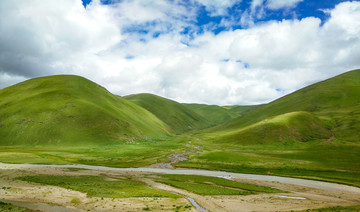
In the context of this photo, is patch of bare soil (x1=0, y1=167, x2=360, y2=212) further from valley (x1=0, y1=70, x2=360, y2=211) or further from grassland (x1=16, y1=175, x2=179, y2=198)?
grassland (x1=16, y1=175, x2=179, y2=198)

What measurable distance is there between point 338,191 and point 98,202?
49546 mm

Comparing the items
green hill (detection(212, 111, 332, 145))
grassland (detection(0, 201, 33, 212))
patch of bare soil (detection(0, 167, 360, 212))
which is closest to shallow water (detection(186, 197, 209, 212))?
patch of bare soil (detection(0, 167, 360, 212))

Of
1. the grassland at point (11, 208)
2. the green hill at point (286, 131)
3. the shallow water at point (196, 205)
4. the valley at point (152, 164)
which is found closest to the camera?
the grassland at point (11, 208)

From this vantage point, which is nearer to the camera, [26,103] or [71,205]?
[71,205]

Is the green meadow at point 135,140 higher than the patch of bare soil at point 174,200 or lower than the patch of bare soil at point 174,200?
higher

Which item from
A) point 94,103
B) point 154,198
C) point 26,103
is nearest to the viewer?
point 154,198

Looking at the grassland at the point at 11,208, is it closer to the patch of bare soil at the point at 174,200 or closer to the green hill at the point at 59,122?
the patch of bare soil at the point at 174,200

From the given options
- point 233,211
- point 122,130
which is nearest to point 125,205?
point 233,211

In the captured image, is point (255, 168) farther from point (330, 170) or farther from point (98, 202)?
point (98, 202)

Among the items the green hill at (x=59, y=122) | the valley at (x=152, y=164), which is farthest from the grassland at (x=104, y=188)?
the green hill at (x=59, y=122)

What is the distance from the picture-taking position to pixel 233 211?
34.2 meters

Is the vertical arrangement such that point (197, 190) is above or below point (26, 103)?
below

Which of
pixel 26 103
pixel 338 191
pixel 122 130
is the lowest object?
pixel 338 191

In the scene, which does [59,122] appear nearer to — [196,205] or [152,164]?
[152,164]
